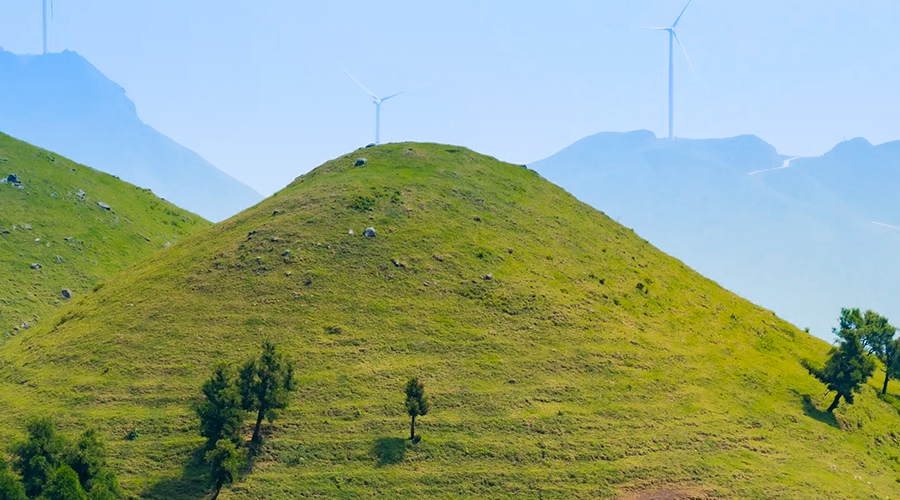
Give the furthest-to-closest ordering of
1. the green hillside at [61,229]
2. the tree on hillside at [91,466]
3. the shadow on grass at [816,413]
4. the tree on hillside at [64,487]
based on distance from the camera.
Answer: the green hillside at [61,229], the shadow on grass at [816,413], the tree on hillside at [91,466], the tree on hillside at [64,487]

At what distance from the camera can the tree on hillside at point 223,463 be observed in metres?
52.8

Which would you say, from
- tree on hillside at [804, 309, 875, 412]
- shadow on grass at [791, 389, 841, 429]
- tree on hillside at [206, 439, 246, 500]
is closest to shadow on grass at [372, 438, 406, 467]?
tree on hillside at [206, 439, 246, 500]

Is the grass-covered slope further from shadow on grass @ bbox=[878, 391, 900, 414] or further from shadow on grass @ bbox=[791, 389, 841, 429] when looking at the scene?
shadow on grass @ bbox=[878, 391, 900, 414]

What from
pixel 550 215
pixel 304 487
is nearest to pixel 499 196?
pixel 550 215

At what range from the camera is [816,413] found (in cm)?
7312

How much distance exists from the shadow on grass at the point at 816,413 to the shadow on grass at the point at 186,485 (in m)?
57.5

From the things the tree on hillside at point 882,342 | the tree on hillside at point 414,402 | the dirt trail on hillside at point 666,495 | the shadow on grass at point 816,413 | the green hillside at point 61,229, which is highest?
the green hillside at point 61,229

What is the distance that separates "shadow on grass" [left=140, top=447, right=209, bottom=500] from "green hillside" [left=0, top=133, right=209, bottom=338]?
44420 millimetres

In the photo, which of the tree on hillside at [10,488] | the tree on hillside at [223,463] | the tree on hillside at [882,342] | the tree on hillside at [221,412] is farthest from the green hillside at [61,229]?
the tree on hillside at [882,342]

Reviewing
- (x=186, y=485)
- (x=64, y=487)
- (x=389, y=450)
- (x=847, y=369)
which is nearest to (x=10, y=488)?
(x=64, y=487)

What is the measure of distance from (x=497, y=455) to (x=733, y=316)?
46173mm

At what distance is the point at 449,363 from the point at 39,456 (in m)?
34.7

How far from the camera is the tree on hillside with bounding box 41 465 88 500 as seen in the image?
4588 cm

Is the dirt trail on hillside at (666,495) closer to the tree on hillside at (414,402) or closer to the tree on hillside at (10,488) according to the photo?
the tree on hillside at (414,402)
